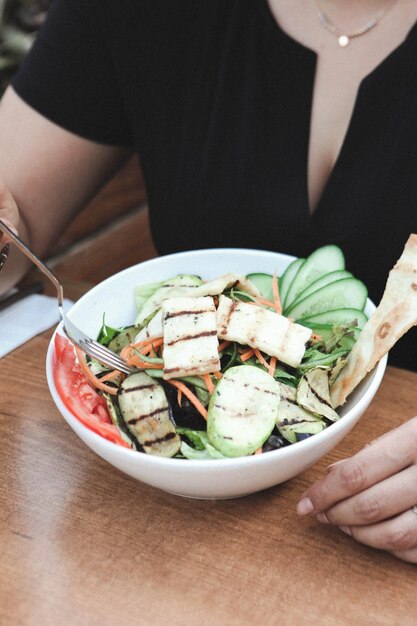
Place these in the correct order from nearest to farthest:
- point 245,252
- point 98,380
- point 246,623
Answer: point 246,623
point 98,380
point 245,252

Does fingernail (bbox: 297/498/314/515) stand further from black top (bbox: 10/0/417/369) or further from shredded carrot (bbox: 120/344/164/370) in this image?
black top (bbox: 10/0/417/369)

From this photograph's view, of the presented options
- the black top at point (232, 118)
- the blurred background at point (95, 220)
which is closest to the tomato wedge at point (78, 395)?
the black top at point (232, 118)

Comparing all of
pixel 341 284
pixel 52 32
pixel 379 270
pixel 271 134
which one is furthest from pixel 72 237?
pixel 341 284

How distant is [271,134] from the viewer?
53.5 inches

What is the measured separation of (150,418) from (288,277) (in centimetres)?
44

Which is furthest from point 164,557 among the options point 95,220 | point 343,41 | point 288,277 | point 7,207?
point 95,220

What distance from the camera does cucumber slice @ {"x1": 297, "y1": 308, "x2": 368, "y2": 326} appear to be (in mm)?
1001

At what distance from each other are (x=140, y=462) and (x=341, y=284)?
474 millimetres

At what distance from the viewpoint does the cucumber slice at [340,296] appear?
3.39 ft

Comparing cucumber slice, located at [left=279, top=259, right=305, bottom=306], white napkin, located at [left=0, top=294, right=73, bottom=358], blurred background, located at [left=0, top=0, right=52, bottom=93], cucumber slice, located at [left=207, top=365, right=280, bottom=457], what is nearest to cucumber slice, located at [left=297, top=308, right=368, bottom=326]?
cucumber slice, located at [left=279, top=259, right=305, bottom=306]

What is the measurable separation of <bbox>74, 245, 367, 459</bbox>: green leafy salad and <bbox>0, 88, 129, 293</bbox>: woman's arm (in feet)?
1.82

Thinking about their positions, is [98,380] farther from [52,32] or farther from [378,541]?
[52,32]

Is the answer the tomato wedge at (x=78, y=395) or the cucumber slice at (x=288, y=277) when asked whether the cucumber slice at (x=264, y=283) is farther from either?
the tomato wedge at (x=78, y=395)

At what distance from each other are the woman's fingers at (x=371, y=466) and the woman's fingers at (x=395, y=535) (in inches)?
1.9
